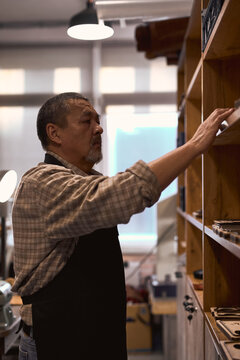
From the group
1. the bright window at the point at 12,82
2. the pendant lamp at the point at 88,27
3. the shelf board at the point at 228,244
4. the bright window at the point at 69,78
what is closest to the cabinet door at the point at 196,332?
the shelf board at the point at 228,244

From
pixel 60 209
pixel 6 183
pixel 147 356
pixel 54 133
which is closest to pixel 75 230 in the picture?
pixel 60 209

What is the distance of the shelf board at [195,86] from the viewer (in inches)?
74.3

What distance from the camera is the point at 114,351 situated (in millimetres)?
1392

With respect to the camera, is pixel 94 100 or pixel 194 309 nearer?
pixel 194 309

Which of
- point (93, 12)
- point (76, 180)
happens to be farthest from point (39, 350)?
point (93, 12)

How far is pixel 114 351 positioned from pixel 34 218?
0.50 m

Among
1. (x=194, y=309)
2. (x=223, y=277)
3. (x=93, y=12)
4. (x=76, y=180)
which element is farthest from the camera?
(x=93, y=12)

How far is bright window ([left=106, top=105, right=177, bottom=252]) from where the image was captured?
493cm

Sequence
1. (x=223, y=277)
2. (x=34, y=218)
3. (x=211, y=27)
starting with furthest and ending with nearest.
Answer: (x=223, y=277), (x=211, y=27), (x=34, y=218)

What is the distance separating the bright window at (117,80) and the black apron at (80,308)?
3723 millimetres

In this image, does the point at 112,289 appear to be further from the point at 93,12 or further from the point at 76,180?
the point at 93,12

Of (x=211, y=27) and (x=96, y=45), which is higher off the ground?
(x=96, y=45)

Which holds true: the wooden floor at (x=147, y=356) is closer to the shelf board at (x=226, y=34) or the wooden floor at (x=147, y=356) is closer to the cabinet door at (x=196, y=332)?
the cabinet door at (x=196, y=332)

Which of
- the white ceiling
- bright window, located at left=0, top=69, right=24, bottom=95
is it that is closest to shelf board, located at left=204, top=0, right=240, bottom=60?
the white ceiling
